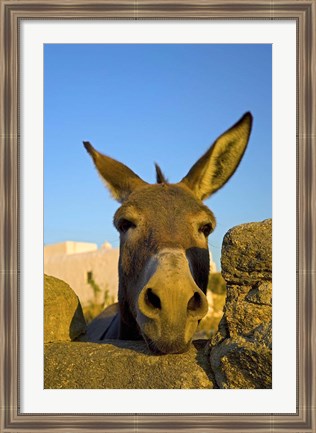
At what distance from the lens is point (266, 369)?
117 inches

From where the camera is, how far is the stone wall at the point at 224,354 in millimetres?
2998

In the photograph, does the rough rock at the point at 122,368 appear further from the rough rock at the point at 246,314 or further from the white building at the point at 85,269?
the white building at the point at 85,269

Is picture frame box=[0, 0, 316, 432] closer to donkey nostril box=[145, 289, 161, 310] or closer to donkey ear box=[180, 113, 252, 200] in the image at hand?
donkey nostril box=[145, 289, 161, 310]

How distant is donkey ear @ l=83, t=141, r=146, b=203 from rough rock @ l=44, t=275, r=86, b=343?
3.53 ft

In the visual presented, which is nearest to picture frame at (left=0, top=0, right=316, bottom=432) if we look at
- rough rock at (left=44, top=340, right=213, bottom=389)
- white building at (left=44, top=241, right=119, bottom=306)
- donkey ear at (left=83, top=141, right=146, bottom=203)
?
rough rock at (left=44, top=340, right=213, bottom=389)

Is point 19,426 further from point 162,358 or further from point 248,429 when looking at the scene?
point 248,429

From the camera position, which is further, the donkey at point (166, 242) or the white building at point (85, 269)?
the white building at point (85, 269)

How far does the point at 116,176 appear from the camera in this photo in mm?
4781

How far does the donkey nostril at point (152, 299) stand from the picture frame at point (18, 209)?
0.73 meters

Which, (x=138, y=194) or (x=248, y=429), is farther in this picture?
(x=138, y=194)

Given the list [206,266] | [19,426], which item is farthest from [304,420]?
[19,426]

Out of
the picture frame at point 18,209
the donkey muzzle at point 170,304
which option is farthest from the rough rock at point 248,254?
the donkey muzzle at point 170,304

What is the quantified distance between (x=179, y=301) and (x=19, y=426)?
1.39 metres

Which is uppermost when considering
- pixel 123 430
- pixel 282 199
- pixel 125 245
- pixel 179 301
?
pixel 282 199
